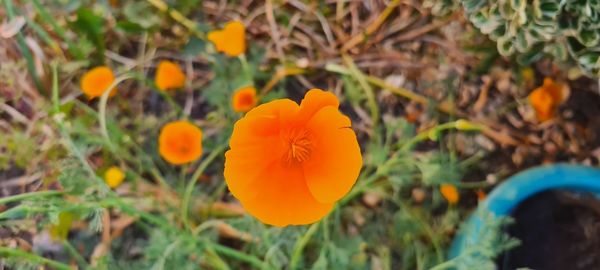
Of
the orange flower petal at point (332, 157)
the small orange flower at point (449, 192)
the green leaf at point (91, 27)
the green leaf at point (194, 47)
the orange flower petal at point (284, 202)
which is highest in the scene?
the orange flower petal at point (332, 157)

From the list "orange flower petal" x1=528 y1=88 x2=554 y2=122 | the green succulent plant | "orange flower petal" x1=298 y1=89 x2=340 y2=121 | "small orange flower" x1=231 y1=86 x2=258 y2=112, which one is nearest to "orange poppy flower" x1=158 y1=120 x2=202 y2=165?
"small orange flower" x1=231 y1=86 x2=258 y2=112

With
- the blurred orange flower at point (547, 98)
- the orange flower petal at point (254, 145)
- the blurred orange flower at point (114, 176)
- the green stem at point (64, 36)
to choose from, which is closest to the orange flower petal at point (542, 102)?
the blurred orange flower at point (547, 98)

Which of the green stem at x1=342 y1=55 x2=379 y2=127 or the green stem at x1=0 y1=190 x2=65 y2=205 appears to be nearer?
the green stem at x1=0 y1=190 x2=65 y2=205

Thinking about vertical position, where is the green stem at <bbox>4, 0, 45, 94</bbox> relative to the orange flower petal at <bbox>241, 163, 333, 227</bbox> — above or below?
below

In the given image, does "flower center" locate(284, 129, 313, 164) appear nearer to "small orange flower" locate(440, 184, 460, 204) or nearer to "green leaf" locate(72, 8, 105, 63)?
"small orange flower" locate(440, 184, 460, 204)

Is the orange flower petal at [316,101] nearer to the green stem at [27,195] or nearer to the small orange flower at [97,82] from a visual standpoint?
the green stem at [27,195]

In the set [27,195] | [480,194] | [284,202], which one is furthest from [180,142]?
[480,194]

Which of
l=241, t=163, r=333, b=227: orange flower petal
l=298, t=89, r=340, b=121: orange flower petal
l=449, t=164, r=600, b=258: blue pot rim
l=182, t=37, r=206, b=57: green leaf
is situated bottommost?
l=449, t=164, r=600, b=258: blue pot rim
